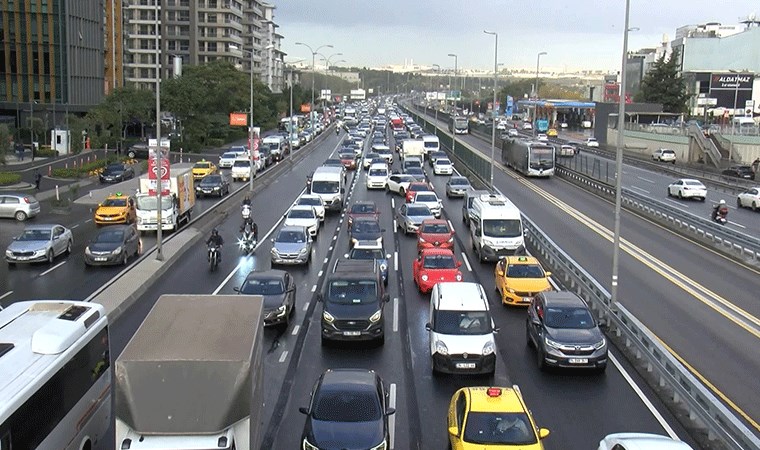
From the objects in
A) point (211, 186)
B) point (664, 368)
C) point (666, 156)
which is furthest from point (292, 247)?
point (666, 156)

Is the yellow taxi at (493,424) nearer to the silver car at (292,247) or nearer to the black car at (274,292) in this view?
the black car at (274,292)

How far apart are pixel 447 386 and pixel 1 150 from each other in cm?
4997

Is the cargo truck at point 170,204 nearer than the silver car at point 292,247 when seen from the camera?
No

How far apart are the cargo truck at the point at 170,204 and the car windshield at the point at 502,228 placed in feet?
49.6

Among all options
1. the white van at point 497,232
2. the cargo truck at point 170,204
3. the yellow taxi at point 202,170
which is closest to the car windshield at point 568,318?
the white van at point 497,232

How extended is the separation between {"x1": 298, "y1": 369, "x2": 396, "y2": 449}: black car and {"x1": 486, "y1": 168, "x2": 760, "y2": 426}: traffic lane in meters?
7.95

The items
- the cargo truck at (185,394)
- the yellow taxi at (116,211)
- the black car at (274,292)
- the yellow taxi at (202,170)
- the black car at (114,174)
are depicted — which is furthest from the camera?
the yellow taxi at (202,170)

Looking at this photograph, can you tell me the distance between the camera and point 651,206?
43688 mm

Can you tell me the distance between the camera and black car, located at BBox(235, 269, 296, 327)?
2177 centimetres

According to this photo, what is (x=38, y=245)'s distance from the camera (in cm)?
3042

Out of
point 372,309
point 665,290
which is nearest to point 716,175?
point 665,290

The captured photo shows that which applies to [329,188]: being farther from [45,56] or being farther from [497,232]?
[45,56]

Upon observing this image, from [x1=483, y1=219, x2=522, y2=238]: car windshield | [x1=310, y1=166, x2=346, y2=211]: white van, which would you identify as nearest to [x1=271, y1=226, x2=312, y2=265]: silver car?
[x1=483, y1=219, x2=522, y2=238]: car windshield

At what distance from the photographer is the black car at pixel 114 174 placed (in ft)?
191
